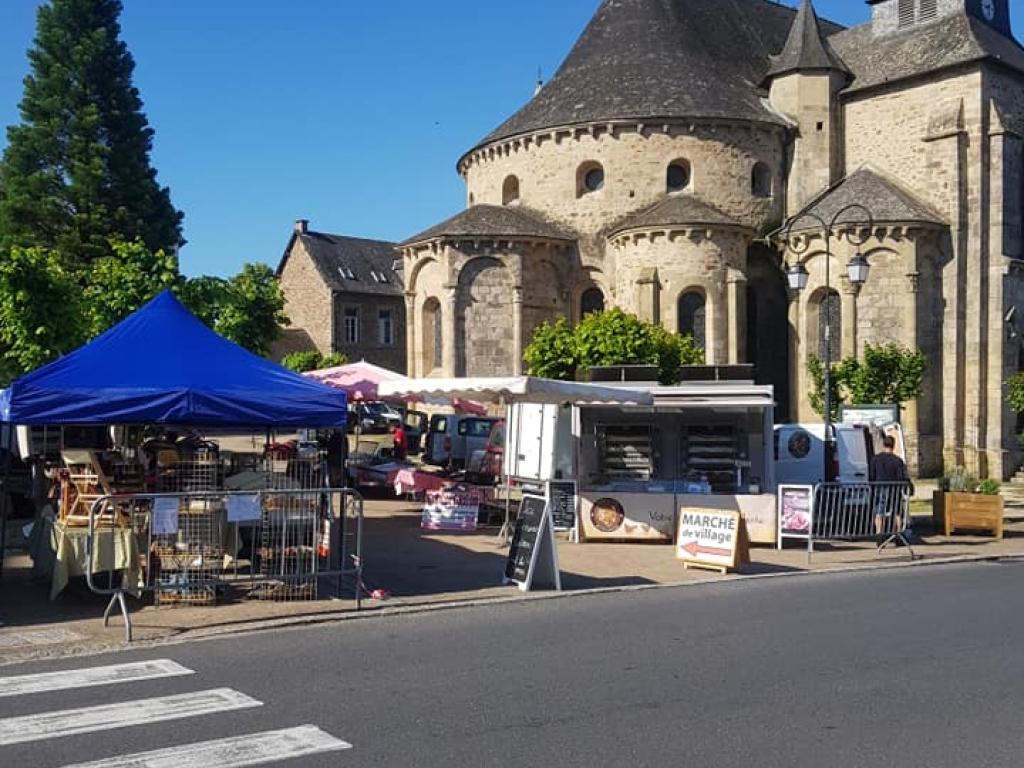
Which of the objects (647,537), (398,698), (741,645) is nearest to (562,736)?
(398,698)

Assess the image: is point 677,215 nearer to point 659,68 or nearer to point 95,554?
point 659,68

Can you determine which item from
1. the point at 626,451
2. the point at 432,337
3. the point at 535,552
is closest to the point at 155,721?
the point at 535,552

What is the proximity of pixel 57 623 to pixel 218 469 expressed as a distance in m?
2.83

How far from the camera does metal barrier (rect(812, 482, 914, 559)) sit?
15.2 m

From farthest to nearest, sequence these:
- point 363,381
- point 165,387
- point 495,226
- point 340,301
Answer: point 340,301
point 495,226
point 363,381
point 165,387

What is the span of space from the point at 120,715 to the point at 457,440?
20852 mm

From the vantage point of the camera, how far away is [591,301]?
112 feet

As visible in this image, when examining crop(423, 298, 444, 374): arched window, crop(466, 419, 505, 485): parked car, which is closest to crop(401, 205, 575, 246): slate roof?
crop(423, 298, 444, 374): arched window

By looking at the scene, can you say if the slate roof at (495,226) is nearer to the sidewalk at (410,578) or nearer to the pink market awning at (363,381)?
the pink market awning at (363,381)

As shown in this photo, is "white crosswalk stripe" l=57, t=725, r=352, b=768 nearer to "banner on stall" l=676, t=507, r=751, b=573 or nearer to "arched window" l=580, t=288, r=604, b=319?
"banner on stall" l=676, t=507, r=751, b=573

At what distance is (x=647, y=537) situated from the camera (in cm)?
1532

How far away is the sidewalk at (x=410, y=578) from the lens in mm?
8977

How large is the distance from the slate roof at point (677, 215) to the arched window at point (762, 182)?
2356 millimetres

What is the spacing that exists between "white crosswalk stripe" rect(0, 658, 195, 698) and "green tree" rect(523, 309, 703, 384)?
18.5m
